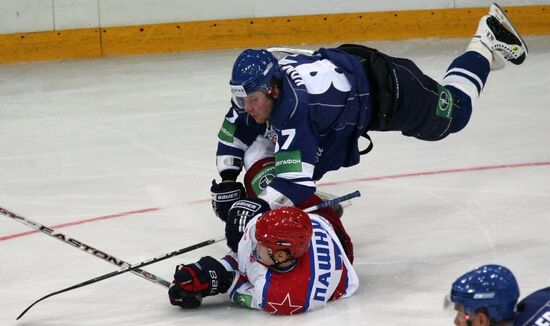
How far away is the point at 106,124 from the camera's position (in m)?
6.42

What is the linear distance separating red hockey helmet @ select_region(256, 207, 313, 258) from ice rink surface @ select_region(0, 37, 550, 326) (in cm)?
26

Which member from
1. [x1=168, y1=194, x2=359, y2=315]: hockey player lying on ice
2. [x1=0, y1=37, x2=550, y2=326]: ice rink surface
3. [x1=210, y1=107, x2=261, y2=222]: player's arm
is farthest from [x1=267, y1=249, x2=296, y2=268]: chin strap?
[x1=210, y1=107, x2=261, y2=222]: player's arm

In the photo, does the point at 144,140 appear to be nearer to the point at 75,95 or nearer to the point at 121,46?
the point at 75,95

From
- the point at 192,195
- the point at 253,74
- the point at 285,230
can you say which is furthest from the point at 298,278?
the point at 192,195

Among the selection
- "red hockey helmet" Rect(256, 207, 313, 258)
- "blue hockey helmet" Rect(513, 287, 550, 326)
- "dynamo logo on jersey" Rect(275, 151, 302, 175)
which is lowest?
"red hockey helmet" Rect(256, 207, 313, 258)

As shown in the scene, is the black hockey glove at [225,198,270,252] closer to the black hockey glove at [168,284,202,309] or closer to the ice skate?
the black hockey glove at [168,284,202,309]

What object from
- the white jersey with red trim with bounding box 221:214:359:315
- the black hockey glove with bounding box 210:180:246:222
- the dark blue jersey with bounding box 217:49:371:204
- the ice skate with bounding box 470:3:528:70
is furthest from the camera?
the ice skate with bounding box 470:3:528:70

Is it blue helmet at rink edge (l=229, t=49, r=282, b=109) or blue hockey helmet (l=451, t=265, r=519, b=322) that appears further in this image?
blue helmet at rink edge (l=229, t=49, r=282, b=109)

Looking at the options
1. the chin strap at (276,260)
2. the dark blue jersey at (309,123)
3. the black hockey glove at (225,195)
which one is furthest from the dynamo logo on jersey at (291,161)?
the black hockey glove at (225,195)

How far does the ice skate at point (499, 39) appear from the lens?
4828 mm

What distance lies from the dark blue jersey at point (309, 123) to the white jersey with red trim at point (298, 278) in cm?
18

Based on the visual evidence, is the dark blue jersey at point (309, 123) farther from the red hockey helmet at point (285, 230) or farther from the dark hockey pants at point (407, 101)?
the red hockey helmet at point (285, 230)

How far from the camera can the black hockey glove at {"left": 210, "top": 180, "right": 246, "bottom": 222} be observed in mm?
4148

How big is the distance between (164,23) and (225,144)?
4.07 metres
